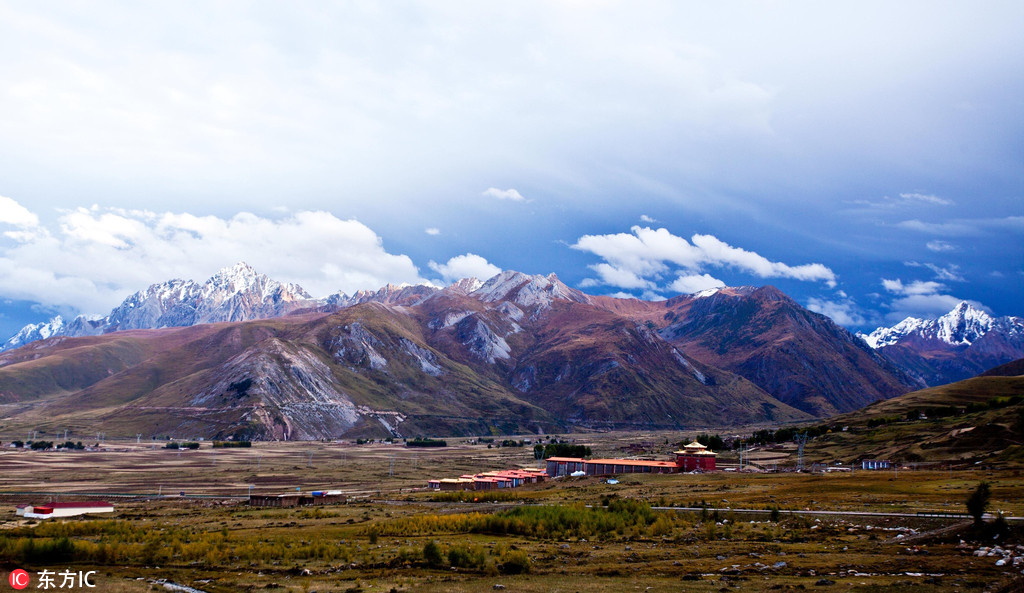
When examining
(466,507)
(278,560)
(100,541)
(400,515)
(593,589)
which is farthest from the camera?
(466,507)

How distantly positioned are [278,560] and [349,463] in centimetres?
15588

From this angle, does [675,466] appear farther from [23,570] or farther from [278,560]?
[23,570]

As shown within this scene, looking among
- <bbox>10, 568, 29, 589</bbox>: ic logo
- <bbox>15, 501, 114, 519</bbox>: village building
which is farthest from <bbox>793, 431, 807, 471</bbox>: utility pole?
<bbox>10, 568, 29, 589</bbox>: ic logo

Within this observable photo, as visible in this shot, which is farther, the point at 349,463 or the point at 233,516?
the point at 349,463

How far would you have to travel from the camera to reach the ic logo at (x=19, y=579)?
120 feet

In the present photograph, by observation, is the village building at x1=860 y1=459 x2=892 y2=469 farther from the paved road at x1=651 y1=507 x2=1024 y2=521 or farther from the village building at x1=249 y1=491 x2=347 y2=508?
the village building at x1=249 y1=491 x2=347 y2=508

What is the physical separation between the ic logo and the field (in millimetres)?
4034

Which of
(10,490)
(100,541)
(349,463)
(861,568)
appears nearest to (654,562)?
(861,568)

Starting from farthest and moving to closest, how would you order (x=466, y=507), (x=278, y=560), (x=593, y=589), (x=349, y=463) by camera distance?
(x=349, y=463) → (x=466, y=507) → (x=278, y=560) → (x=593, y=589)

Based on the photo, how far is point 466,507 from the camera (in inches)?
3191

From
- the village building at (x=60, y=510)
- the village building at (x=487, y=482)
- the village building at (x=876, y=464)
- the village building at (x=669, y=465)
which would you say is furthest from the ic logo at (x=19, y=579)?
the village building at (x=876, y=464)

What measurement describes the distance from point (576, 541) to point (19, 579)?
3416 centimetres

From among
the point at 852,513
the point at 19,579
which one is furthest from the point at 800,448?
the point at 19,579

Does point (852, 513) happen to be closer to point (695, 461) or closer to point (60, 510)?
point (695, 461)
